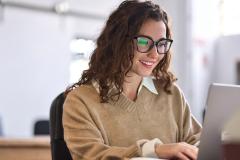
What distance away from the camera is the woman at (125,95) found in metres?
1.45

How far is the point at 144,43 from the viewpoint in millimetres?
1454

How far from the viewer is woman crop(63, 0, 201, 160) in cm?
145

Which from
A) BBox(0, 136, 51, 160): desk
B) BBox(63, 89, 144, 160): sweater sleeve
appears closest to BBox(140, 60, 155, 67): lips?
BBox(63, 89, 144, 160): sweater sleeve

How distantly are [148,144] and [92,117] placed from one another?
0.26m

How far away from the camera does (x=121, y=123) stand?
151cm

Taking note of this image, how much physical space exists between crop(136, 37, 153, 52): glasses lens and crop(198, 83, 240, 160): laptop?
0.43m

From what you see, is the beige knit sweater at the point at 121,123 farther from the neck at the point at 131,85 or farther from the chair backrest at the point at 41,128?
the chair backrest at the point at 41,128

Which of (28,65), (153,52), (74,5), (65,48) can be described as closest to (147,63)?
(153,52)

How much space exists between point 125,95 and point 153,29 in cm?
26

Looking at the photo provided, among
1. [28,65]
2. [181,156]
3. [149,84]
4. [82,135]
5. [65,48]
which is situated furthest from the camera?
[65,48]

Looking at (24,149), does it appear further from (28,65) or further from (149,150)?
(28,65)

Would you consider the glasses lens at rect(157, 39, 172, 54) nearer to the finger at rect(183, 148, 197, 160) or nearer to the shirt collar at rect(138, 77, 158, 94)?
the shirt collar at rect(138, 77, 158, 94)

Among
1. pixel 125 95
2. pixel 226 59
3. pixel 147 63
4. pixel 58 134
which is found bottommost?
pixel 226 59

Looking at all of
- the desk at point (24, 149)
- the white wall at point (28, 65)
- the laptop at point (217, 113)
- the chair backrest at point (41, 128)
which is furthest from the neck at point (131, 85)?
the white wall at point (28, 65)
